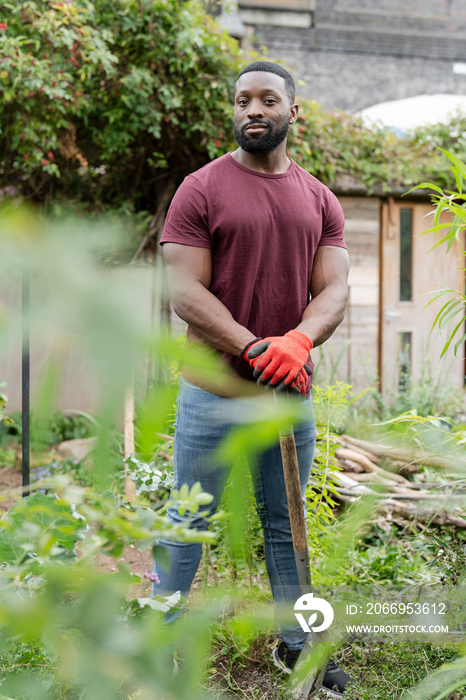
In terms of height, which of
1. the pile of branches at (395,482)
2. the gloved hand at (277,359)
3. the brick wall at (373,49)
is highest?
the brick wall at (373,49)

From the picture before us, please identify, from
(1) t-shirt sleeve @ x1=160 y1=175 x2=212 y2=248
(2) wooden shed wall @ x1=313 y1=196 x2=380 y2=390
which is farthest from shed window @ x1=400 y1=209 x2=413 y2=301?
(1) t-shirt sleeve @ x1=160 y1=175 x2=212 y2=248

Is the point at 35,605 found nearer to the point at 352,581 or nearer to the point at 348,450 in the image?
the point at 352,581

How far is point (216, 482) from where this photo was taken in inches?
65.2

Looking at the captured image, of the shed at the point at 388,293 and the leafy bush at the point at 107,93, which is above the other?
the leafy bush at the point at 107,93

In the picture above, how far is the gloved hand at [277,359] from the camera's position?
1422mm

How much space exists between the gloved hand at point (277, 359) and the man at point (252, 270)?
0.20ft

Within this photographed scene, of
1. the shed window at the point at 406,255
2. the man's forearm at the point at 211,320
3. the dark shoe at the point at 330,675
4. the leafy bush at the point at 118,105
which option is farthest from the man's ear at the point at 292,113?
the shed window at the point at 406,255

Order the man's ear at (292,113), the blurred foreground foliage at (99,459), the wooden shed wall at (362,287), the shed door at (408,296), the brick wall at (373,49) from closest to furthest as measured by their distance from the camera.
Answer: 1. the blurred foreground foliage at (99,459)
2. the man's ear at (292,113)
3. the wooden shed wall at (362,287)
4. the shed door at (408,296)
5. the brick wall at (373,49)

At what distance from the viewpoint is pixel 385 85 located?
9156 millimetres

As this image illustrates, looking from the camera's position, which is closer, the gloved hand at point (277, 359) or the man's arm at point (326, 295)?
the gloved hand at point (277, 359)

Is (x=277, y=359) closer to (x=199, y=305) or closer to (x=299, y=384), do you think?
(x=299, y=384)

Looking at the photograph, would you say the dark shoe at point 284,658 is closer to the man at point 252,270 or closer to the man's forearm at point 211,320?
the man at point 252,270

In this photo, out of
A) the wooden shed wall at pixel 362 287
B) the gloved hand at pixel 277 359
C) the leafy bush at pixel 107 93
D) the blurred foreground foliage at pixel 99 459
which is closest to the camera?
the blurred foreground foliage at pixel 99 459

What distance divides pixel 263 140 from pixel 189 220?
307mm
